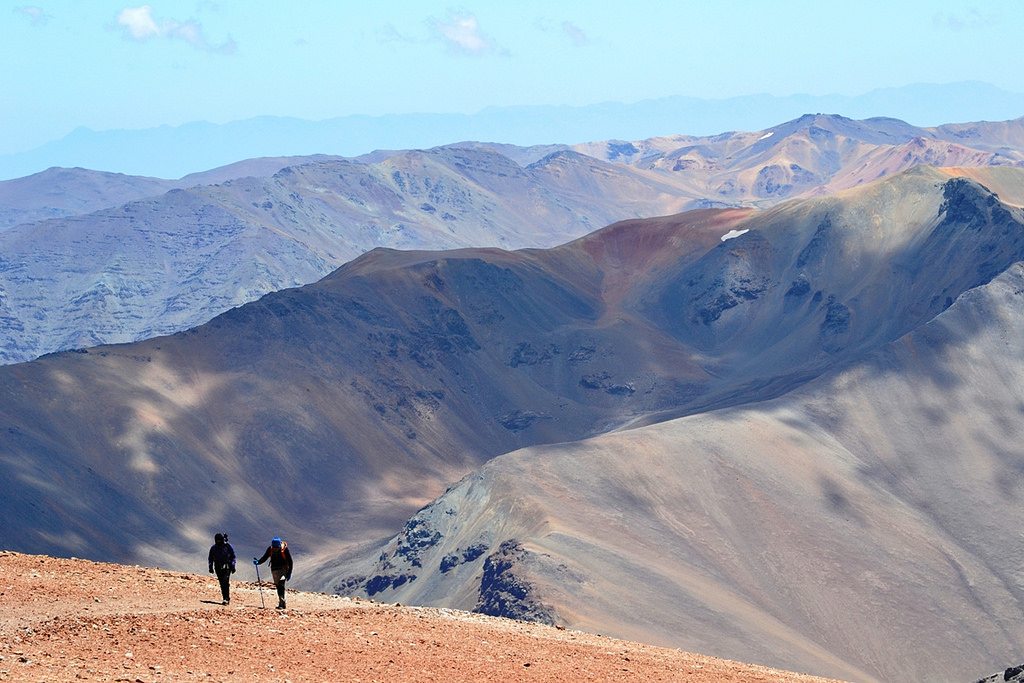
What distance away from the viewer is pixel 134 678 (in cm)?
1992

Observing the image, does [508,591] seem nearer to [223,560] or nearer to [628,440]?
[628,440]

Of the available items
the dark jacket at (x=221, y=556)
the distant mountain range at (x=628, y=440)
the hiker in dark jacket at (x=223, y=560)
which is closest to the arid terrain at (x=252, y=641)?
the hiker in dark jacket at (x=223, y=560)

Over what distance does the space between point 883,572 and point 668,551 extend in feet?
55.9

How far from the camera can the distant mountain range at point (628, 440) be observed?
96.9 meters

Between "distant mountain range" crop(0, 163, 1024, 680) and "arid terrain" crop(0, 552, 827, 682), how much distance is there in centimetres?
5795

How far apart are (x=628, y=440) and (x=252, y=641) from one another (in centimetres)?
9112

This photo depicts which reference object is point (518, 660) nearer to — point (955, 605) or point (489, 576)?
point (489, 576)

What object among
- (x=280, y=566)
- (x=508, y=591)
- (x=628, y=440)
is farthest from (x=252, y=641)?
(x=628, y=440)

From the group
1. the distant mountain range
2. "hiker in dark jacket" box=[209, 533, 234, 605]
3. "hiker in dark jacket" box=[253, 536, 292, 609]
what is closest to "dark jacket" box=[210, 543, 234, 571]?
"hiker in dark jacket" box=[209, 533, 234, 605]

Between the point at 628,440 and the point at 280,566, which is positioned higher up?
the point at 280,566

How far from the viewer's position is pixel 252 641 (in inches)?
906

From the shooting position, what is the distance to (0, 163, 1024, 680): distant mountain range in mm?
96875

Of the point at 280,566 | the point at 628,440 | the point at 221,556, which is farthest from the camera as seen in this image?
the point at 628,440

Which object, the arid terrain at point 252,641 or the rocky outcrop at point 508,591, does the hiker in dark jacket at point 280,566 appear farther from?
the rocky outcrop at point 508,591
